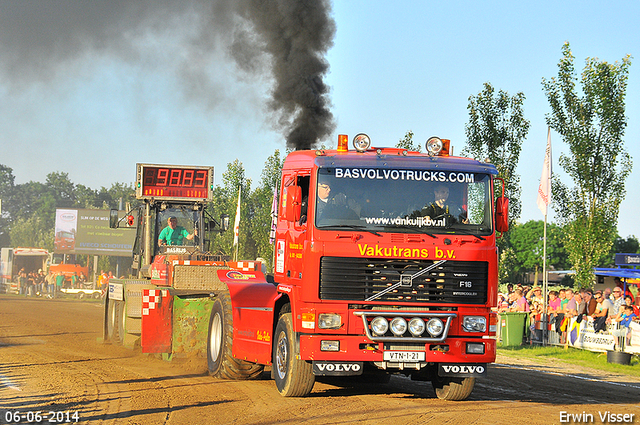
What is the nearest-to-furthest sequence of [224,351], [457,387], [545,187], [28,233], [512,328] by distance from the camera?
[457,387]
[224,351]
[512,328]
[545,187]
[28,233]

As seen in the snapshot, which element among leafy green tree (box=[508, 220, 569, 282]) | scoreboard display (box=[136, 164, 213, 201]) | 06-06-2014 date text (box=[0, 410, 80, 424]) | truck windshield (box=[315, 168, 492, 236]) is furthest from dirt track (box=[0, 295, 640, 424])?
leafy green tree (box=[508, 220, 569, 282])

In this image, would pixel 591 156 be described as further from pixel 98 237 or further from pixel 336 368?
pixel 98 237

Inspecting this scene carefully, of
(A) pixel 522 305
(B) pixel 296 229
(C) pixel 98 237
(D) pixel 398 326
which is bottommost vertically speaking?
(A) pixel 522 305

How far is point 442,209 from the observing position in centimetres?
975

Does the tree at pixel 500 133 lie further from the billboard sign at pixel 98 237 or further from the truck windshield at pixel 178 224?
the billboard sign at pixel 98 237

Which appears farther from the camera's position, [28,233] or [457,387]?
[28,233]

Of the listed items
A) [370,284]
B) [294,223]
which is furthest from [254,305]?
[370,284]

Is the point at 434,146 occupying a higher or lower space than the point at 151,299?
higher

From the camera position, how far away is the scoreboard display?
655 inches

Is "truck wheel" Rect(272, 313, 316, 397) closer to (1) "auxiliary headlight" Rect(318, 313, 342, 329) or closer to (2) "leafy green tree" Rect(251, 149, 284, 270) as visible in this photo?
(1) "auxiliary headlight" Rect(318, 313, 342, 329)

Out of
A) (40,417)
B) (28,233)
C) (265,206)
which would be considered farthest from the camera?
(28,233)

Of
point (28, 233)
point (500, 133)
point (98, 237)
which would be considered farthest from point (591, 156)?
point (28, 233)

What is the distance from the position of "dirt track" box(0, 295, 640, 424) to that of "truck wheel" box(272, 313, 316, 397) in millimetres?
190

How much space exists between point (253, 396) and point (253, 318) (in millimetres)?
1527
